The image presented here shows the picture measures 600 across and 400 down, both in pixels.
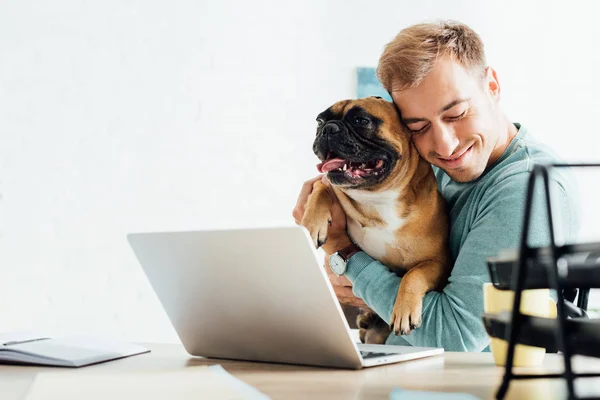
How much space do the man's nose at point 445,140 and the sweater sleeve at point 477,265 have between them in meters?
0.11

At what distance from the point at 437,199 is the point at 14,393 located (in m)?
1.09

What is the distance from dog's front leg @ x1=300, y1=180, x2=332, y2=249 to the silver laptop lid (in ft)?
1.92

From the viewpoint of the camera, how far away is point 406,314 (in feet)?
4.54

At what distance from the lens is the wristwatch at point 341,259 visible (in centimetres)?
156

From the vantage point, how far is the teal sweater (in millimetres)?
1354

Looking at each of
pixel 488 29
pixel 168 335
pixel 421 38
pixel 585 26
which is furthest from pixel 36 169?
pixel 585 26

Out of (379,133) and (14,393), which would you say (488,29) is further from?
(14,393)

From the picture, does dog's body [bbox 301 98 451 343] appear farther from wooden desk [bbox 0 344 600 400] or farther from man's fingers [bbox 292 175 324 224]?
wooden desk [bbox 0 344 600 400]

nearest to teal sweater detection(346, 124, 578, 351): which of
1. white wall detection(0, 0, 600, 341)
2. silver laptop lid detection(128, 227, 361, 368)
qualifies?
silver laptop lid detection(128, 227, 361, 368)

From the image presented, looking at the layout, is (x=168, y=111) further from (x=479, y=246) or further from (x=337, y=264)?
(x=479, y=246)

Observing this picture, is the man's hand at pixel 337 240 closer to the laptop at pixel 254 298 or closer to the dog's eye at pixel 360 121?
the dog's eye at pixel 360 121

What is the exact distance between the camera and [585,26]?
3.27 m

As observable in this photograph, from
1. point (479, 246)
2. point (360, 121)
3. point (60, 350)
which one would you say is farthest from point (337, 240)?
point (60, 350)

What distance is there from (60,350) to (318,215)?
74 centimetres
